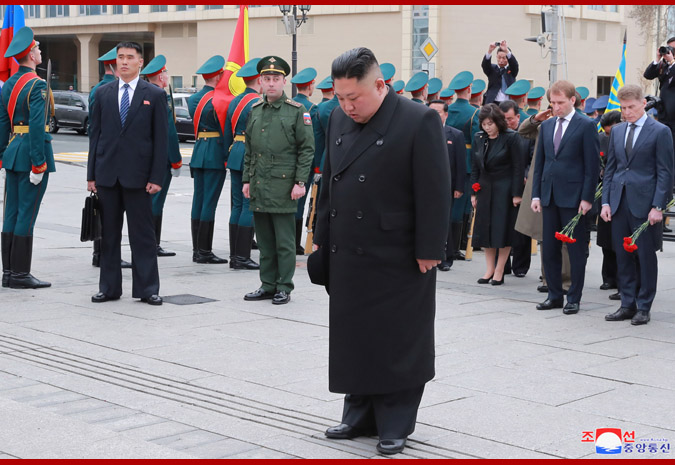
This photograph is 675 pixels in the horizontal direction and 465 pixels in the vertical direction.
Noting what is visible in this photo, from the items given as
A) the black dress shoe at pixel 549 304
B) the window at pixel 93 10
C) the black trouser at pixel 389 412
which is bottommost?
the black dress shoe at pixel 549 304

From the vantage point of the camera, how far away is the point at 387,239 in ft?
16.9

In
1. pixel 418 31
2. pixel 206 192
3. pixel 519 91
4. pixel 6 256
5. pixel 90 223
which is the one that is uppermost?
pixel 418 31

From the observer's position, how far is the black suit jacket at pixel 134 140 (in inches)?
354

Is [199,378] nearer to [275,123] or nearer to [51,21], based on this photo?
[275,123]

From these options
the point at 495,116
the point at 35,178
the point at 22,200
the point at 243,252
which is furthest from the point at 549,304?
the point at 22,200

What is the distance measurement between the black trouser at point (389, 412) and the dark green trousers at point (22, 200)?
218 inches

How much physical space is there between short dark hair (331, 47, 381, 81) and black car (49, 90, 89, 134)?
36.2 metres

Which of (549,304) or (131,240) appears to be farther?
(549,304)

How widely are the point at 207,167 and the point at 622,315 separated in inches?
205

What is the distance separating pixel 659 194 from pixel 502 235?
2538 mm

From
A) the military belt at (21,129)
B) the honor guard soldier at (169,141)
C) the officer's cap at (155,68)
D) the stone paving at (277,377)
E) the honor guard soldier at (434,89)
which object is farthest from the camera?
the honor guard soldier at (434,89)

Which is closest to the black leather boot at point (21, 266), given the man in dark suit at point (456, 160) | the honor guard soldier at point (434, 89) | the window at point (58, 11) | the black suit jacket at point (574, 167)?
the man in dark suit at point (456, 160)

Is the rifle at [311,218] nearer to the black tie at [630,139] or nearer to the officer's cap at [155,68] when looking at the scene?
the officer's cap at [155,68]

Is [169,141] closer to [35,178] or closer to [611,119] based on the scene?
[35,178]
